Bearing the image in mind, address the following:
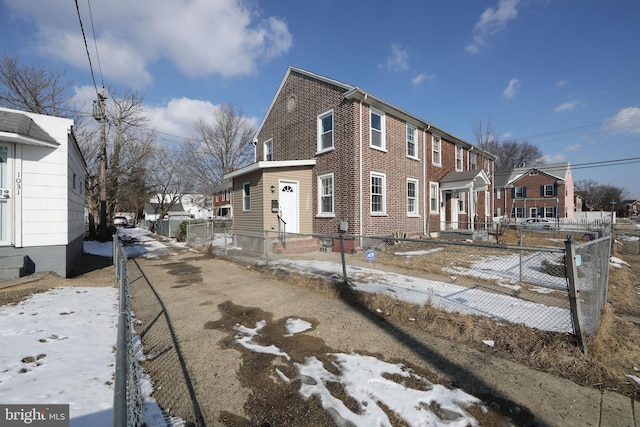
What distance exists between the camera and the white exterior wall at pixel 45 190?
669cm

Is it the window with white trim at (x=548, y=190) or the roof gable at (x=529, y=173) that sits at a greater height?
the roof gable at (x=529, y=173)

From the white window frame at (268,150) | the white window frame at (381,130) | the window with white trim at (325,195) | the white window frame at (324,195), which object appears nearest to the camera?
the white window frame at (381,130)

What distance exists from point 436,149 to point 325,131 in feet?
24.9

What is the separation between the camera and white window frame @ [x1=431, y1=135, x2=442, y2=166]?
53.0 ft

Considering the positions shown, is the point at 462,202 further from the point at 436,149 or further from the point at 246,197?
the point at 246,197

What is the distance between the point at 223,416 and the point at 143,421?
25.3 inches

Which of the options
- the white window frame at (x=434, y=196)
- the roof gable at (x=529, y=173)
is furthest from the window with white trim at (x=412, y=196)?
the roof gable at (x=529, y=173)

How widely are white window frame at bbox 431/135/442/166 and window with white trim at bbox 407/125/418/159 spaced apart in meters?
1.93

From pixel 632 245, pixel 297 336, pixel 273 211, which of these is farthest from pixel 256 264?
pixel 632 245

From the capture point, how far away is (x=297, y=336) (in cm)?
407

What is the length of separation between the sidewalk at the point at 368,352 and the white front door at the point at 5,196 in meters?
3.37

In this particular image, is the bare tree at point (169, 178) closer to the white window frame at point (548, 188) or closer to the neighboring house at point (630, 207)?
the white window frame at point (548, 188)

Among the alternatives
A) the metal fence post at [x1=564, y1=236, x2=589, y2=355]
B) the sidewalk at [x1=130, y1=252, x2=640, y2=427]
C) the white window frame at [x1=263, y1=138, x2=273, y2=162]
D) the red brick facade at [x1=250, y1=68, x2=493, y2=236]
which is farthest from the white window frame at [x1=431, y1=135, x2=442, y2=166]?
the metal fence post at [x1=564, y1=236, x2=589, y2=355]

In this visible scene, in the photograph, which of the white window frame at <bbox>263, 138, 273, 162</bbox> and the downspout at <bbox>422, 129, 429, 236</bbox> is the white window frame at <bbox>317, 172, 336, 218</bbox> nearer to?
the white window frame at <bbox>263, 138, 273, 162</bbox>
